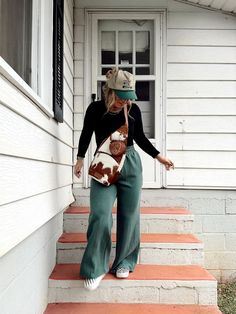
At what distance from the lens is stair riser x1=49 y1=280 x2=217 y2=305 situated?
2.52 metres

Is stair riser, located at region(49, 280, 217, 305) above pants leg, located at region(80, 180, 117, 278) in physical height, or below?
below

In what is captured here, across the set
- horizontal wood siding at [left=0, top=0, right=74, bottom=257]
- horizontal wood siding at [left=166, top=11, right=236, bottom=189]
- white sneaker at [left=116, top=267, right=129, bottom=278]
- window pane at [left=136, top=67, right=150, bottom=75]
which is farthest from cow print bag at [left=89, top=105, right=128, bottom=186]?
window pane at [left=136, top=67, right=150, bottom=75]

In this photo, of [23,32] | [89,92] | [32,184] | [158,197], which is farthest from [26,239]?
[89,92]

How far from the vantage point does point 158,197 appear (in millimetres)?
3670

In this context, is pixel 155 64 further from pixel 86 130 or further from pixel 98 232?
pixel 98 232

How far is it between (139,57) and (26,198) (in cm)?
Answer: 256

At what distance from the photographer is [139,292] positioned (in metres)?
2.53

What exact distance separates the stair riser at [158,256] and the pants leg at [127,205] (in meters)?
0.34

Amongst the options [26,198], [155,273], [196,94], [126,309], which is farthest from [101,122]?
[196,94]

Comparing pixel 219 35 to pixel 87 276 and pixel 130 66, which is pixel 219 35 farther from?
pixel 87 276

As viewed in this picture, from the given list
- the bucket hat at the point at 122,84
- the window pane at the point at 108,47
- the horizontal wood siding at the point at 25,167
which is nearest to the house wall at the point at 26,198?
the horizontal wood siding at the point at 25,167

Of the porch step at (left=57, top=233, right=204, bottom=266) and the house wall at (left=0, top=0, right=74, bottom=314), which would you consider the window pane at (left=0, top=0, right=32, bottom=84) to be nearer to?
the house wall at (left=0, top=0, right=74, bottom=314)

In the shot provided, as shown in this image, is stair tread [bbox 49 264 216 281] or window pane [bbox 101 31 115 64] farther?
window pane [bbox 101 31 115 64]

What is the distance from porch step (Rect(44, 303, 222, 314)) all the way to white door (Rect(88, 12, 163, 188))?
61.5 inches
